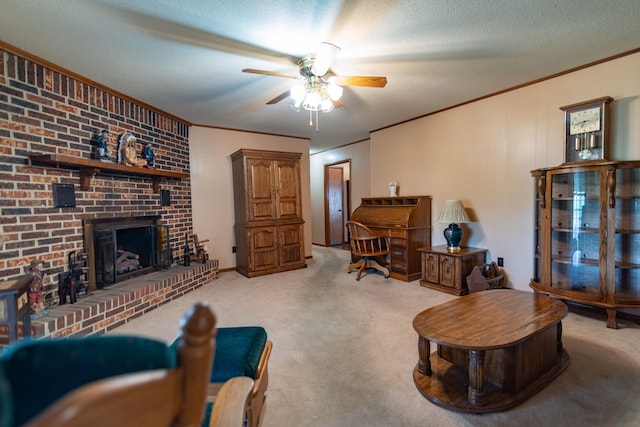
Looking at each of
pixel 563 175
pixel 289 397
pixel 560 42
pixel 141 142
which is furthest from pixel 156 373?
pixel 141 142

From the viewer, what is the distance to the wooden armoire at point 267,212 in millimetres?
4422

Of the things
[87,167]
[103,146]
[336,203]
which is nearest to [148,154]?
[103,146]

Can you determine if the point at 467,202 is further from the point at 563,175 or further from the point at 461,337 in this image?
the point at 461,337

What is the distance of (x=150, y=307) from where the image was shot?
308cm

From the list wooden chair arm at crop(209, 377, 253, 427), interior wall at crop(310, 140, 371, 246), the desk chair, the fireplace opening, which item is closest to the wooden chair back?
the desk chair

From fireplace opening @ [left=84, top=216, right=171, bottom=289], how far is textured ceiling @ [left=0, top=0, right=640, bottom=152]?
1.49 metres

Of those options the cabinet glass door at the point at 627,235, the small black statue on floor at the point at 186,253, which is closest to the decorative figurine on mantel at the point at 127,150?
the small black statue on floor at the point at 186,253

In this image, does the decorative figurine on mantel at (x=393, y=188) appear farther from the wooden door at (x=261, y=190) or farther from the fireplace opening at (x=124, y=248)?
the fireplace opening at (x=124, y=248)

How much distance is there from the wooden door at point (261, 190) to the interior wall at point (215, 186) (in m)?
0.67

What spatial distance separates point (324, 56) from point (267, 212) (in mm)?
2848

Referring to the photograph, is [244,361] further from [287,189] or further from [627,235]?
[287,189]

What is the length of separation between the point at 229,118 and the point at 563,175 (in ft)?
13.5

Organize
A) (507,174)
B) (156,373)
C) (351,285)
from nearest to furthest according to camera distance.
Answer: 1. (156,373)
2. (507,174)
3. (351,285)

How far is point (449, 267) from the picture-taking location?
11.5 feet
